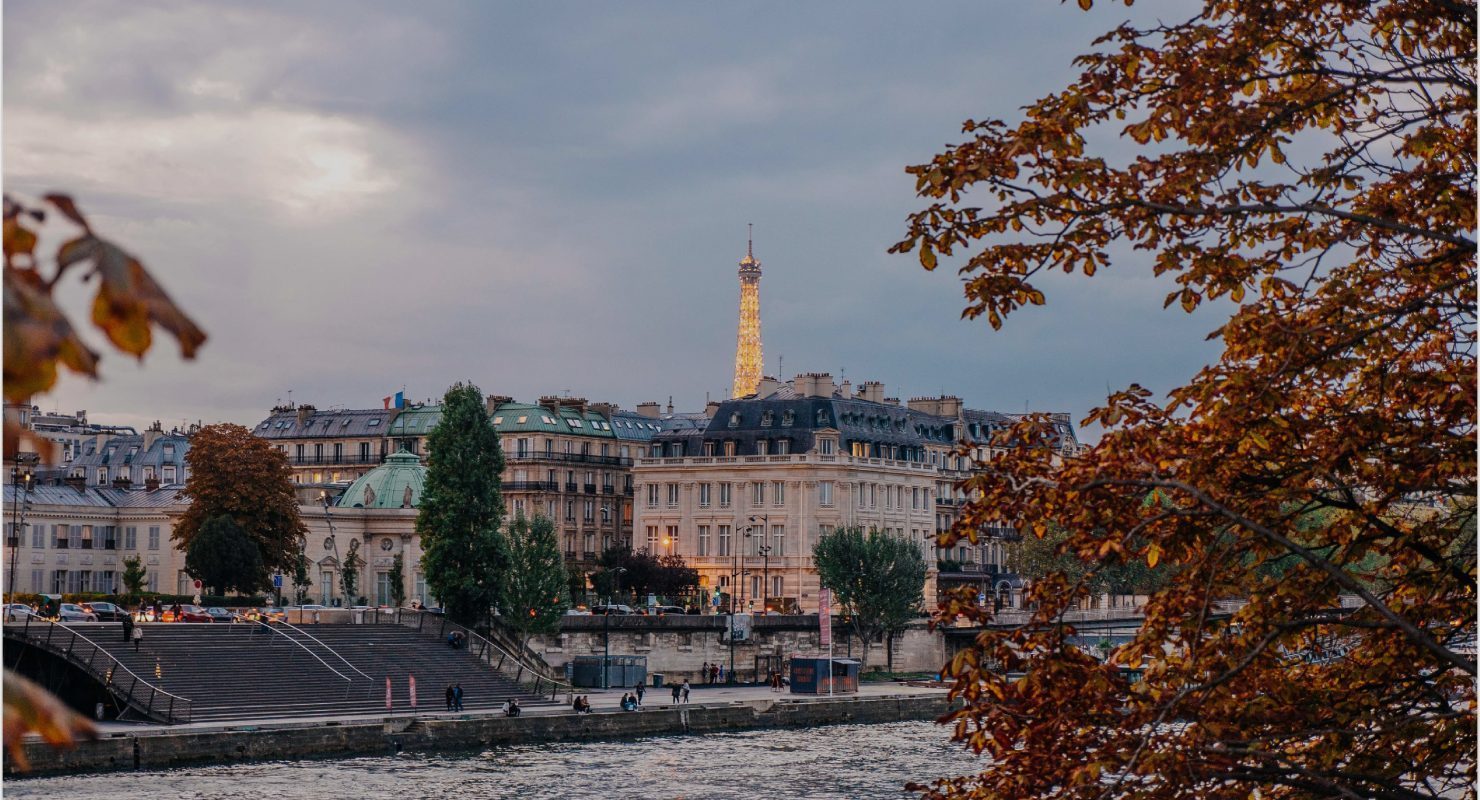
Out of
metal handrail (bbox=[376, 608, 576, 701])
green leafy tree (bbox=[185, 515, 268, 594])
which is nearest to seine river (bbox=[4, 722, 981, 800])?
metal handrail (bbox=[376, 608, 576, 701])

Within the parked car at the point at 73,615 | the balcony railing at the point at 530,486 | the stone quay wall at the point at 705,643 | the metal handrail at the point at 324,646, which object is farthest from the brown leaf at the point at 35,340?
the balcony railing at the point at 530,486

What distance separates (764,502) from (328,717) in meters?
56.0

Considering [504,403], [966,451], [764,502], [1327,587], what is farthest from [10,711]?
[504,403]

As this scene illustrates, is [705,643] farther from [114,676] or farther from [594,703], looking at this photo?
[114,676]

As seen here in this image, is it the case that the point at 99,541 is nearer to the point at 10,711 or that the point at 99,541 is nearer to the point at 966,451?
the point at 966,451

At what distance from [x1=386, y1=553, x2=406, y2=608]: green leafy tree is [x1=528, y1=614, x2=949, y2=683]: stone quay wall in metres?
13.1

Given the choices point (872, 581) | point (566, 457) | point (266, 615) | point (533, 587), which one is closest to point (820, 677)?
point (533, 587)

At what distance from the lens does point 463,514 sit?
78.7 meters

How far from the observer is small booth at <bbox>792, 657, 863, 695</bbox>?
78000 mm

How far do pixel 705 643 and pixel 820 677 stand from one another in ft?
37.2

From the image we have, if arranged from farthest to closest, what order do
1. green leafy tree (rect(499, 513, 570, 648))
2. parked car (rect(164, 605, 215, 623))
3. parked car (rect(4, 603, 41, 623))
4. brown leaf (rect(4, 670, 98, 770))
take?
green leafy tree (rect(499, 513, 570, 648)) → parked car (rect(164, 605, 215, 623)) → parked car (rect(4, 603, 41, 623)) → brown leaf (rect(4, 670, 98, 770))

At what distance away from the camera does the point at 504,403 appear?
127750mm

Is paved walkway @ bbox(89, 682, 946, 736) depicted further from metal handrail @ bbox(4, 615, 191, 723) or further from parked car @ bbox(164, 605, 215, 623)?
parked car @ bbox(164, 605, 215, 623)

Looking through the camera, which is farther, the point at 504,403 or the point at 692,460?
the point at 504,403
